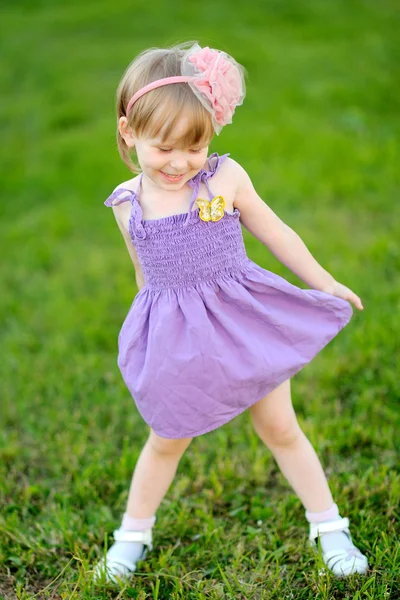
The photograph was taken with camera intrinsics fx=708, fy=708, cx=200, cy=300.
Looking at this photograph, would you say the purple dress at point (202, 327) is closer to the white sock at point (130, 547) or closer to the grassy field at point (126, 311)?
the white sock at point (130, 547)

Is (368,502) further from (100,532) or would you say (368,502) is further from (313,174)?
(313,174)

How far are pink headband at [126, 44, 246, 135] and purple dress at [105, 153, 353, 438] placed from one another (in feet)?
0.61

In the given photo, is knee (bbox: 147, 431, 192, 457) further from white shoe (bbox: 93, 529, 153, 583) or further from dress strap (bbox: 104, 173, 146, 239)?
dress strap (bbox: 104, 173, 146, 239)

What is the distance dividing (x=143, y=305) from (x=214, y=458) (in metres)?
1.01

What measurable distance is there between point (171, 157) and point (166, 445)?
0.85m

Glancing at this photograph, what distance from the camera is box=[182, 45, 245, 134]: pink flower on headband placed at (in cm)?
177

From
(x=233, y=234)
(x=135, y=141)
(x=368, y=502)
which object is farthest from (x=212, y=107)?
(x=368, y=502)

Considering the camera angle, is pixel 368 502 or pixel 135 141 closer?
pixel 135 141

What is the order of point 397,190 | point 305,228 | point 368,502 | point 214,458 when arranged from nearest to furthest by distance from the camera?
1. point 368,502
2. point 214,458
3. point 305,228
4. point 397,190

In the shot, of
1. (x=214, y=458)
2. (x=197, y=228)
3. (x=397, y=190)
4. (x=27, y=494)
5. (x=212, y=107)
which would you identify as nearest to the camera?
(x=212, y=107)

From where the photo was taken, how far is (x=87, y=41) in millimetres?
8859

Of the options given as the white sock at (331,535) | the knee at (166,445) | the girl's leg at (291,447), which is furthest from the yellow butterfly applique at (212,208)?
the white sock at (331,535)

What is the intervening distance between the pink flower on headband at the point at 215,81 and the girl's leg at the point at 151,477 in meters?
0.97

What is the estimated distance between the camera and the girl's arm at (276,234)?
77.6 inches
